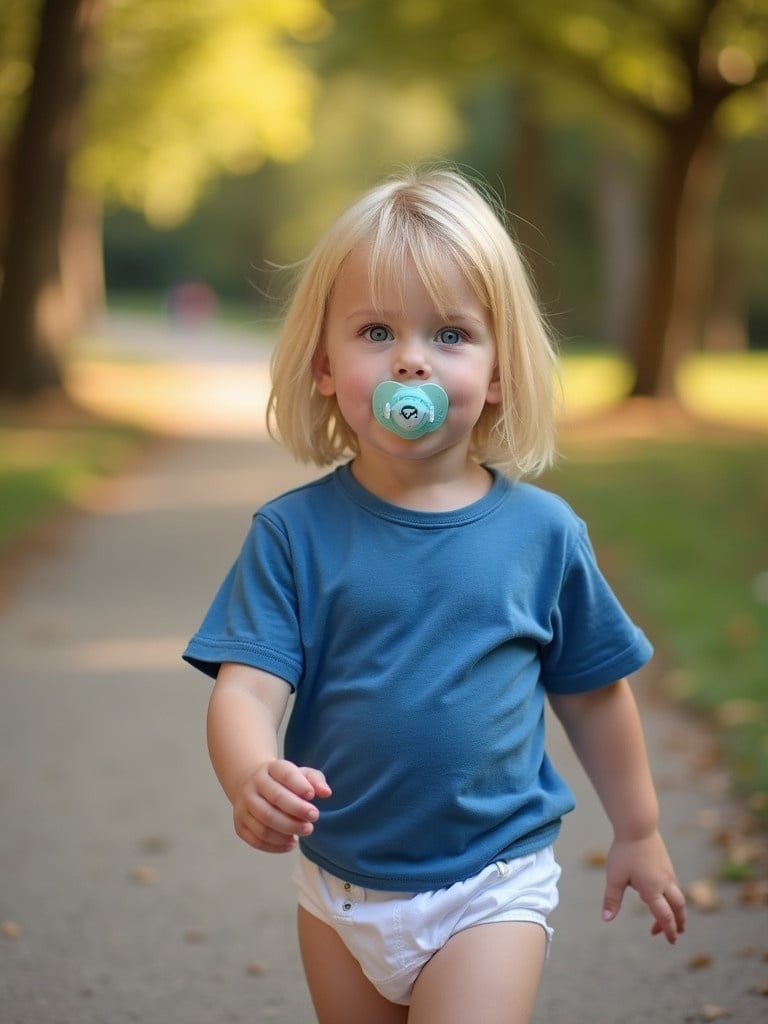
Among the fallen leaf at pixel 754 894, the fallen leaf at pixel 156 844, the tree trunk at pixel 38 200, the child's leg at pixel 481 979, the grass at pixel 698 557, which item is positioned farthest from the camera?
the tree trunk at pixel 38 200

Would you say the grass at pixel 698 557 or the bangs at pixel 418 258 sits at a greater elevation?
the bangs at pixel 418 258

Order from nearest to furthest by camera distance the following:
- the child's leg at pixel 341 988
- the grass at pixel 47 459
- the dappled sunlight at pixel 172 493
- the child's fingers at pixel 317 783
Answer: the child's fingers at pixel 317 783 → the child's leg at pixel 341 988 → the grass at pixel 47 459 → the dappled sunlight at pixel 172 493

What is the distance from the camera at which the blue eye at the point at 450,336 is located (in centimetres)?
244

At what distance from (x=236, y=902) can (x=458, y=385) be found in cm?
215

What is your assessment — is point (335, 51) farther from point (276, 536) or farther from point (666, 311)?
point (276, 536)

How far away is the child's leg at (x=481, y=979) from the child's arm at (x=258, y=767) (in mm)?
338

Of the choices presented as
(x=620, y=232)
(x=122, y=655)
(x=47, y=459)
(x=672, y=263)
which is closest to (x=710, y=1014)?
(x=122, y=655)

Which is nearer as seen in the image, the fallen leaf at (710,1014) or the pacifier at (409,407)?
the pacifier at (409,407)

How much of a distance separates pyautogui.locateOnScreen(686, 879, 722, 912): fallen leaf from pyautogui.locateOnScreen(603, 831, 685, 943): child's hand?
4.30 feet

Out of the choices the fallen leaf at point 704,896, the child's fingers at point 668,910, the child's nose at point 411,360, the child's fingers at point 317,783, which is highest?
the child's nose at point 411,360

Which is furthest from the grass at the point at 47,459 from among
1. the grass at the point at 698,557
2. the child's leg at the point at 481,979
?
the child's leg at the point at 481,979

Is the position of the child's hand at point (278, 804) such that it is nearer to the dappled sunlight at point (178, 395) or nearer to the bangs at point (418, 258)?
the bangs at point (418, 258)

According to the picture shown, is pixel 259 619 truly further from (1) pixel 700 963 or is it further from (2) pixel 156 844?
(2) pixel 156 844

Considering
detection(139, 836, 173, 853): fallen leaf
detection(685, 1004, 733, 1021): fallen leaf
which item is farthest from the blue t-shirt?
detection(139, 836, 173, 853): fallen leaf
